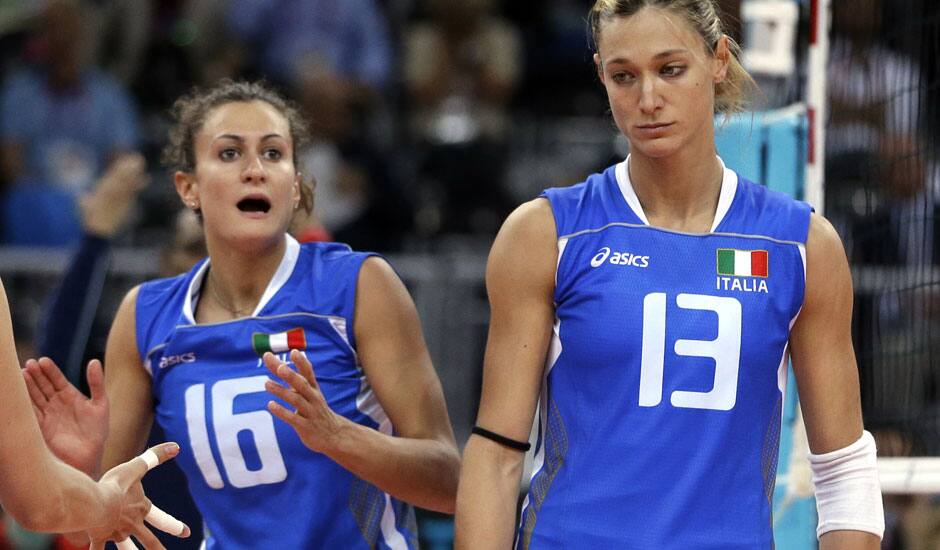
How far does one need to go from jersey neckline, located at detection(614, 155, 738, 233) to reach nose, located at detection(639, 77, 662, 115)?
0.73ft

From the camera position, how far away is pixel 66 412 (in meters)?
3.46

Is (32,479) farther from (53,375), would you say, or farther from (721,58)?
(721,58)

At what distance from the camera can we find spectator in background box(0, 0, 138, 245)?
25.9ft

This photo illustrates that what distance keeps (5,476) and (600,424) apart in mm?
1182

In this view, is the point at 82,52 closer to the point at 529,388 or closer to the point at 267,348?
the point at 267,348

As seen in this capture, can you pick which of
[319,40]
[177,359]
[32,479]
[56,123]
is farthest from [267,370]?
[319,40]

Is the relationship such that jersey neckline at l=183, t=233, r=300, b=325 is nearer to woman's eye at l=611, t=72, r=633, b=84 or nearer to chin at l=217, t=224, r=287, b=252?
chin at l=217, t=224, r=287, b=252

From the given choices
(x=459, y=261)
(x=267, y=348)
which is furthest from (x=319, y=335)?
(x=459, y=261)

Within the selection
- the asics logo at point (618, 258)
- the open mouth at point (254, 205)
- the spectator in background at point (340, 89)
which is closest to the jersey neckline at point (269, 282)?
the open mouth at point (254, 205)

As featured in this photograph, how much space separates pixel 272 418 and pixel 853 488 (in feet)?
4.64

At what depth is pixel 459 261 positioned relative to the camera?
7.14 meters

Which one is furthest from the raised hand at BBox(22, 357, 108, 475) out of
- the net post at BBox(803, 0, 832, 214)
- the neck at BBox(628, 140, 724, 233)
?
the net post at BBox(803, 0, 832, 214)

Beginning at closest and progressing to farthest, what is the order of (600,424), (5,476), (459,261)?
(5,476)
(600,424)
(459,261)

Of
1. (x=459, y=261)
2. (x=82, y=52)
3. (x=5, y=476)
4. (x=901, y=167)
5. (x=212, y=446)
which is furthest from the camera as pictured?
(x=82, y=52)
